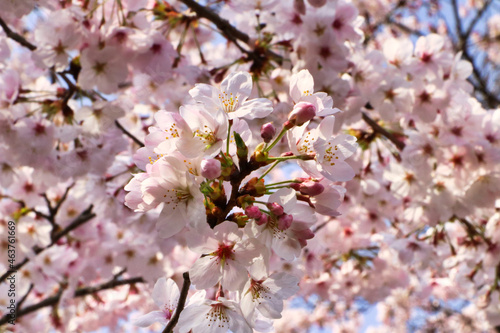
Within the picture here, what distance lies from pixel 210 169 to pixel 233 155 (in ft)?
0.52

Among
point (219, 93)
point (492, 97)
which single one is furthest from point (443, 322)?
point (219, 93)

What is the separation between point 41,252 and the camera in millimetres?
3342

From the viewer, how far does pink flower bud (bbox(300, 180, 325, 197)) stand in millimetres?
1104

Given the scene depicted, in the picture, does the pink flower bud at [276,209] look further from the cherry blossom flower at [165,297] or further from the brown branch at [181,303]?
the cherry blossom flower at [165,297]

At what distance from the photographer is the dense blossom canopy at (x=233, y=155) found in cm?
110

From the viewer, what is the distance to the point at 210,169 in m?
1.00

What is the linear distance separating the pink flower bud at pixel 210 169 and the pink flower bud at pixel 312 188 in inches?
9.1

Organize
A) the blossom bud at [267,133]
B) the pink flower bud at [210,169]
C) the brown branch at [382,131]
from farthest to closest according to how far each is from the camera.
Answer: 1. the brown branch at [382,131]
2. the blossom bud at [267,133]
3. the pink flower bud at [210,169]

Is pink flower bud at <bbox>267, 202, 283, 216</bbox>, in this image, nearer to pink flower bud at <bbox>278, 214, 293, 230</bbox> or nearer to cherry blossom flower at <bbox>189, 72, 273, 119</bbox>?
pink flower bud at <bbox>278, 214, 293, 230</bbox>

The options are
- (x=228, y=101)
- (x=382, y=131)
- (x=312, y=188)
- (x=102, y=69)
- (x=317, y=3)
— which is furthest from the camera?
(x=382, y=131)

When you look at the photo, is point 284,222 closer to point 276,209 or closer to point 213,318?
point 276,209

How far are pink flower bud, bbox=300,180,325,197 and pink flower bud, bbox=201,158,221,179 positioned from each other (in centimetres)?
23

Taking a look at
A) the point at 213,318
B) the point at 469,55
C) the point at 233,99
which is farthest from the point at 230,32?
the point at 469,55

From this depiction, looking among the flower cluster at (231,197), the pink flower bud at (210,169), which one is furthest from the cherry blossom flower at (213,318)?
the pink flower bud at (210,169)
